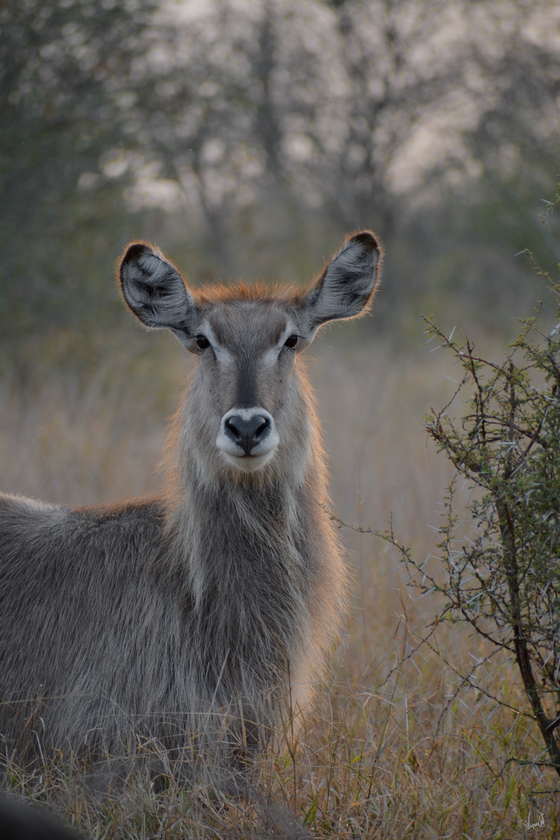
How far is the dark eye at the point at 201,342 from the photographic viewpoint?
318 centimetres

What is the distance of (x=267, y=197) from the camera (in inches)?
760

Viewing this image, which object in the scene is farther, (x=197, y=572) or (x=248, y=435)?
(x=197, y=572)

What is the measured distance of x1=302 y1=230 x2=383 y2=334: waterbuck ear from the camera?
10.9 feet

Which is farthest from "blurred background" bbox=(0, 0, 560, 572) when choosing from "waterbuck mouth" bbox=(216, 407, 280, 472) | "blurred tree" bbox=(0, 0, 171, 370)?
"waterbuck mouth" bbox=(216, 407, 280, 472)

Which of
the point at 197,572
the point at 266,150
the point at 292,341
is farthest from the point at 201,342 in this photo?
the point at 266,150

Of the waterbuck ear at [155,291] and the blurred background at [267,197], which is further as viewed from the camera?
the blurred background at [267,197]

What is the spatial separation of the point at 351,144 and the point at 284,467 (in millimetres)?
13988

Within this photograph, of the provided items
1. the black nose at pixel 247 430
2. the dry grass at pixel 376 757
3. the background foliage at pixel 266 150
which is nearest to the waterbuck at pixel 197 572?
the black nose at pixel 247 430

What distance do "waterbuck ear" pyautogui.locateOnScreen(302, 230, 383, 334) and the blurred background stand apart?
1.94 ft

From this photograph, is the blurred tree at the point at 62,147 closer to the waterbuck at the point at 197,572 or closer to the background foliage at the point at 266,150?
the background foliage at the point at 266,150

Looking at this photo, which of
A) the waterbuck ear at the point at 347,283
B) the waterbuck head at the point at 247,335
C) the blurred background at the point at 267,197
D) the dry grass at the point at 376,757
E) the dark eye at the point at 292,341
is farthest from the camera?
the blurred background at the point at 267,197

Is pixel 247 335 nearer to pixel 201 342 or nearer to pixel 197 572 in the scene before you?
pixel 201 342

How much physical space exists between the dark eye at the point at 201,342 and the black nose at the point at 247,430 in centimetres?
61

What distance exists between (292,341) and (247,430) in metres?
0.71
